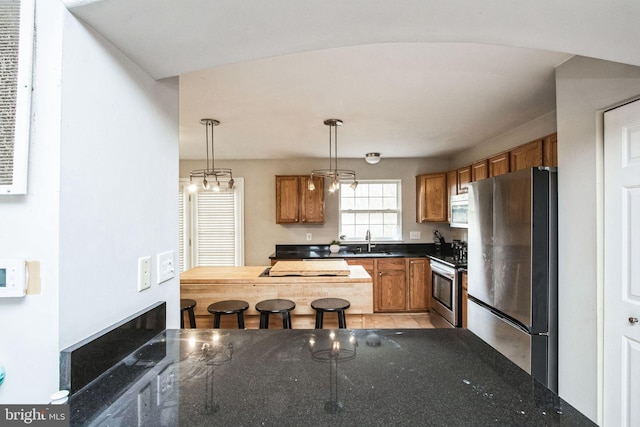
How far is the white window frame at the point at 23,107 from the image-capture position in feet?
2.43

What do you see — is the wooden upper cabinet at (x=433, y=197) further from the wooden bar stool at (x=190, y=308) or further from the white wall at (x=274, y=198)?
the wooden bar stool at (x=190, y=308)

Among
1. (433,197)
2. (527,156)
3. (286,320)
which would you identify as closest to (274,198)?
(433,197)

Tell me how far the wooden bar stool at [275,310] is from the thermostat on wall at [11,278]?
5.29 ft

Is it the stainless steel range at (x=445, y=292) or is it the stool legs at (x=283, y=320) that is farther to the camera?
the stainless steel range at (x=445, y=292)

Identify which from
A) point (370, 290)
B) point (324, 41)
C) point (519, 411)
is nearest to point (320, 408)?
point (519, 411)

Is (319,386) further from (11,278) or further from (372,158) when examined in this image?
(372,158)

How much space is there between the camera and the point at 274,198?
15.7 feet

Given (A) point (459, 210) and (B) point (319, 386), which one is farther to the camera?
(A) point (459, 210)

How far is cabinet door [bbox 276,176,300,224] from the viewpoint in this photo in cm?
451

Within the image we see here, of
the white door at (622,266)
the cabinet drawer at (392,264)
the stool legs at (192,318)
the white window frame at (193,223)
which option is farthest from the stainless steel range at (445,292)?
the white window frame at (193,223)

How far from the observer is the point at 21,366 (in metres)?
0.78

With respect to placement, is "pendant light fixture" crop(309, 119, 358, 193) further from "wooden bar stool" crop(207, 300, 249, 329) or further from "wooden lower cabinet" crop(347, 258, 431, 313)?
"wooden bar stool" crop(207, 300, 249, 329)

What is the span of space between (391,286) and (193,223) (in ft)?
10.5

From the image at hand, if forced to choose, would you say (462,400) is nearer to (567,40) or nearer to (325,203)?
(567,40)
